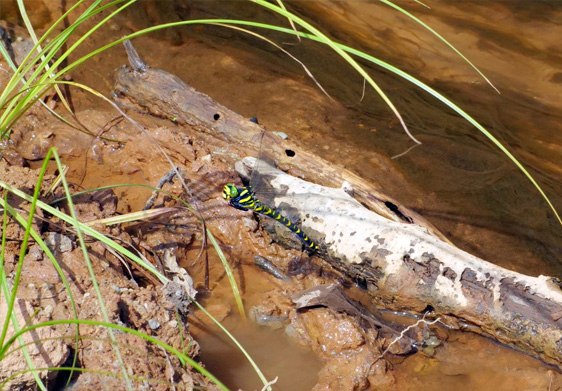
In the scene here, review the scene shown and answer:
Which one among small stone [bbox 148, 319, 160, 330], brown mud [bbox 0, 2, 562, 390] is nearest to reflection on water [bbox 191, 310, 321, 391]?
brown mud [bbox 0, 2, 562, 390]

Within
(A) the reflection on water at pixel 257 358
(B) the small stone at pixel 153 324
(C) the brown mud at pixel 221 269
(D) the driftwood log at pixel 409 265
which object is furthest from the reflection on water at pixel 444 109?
(B) the small stone at pixel 153 324

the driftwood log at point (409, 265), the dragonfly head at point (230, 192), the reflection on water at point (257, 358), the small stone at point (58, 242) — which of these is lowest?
the reflection on water at point (257, 358)

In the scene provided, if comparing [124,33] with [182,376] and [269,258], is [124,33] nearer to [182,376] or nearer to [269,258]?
[269,258]

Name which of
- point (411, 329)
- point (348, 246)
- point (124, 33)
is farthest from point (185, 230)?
point (124, 33)

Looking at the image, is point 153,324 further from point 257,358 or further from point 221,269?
point 221,269

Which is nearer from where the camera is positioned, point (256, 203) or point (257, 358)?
point (257, 358)

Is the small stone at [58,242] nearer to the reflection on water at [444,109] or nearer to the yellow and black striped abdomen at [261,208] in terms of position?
the yellow and black striped abdomen at [261,208]

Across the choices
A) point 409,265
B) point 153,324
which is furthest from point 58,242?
point 409,265
